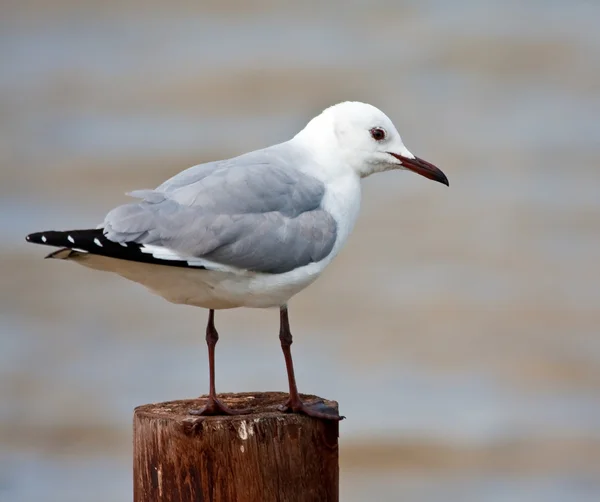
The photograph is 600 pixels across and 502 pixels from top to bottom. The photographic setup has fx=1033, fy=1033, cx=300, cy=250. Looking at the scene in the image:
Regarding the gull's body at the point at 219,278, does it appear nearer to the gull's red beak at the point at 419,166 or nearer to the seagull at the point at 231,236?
the seagull at the point at 231,236

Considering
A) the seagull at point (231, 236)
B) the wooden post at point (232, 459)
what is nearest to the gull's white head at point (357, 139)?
the seagull at point (231, 236)

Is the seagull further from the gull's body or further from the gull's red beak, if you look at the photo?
the gull's red beak

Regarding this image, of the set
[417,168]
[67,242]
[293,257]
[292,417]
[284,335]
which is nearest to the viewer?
[67,242]

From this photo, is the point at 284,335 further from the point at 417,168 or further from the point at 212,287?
the point at 417,168

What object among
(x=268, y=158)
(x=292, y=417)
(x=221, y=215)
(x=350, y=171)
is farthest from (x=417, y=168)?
(x=292, y=417)

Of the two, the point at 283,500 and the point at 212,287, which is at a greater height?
the point at 212,287

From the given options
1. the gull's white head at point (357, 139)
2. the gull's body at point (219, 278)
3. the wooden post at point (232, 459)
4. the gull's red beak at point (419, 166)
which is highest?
the gull's white head at point (357, 139)

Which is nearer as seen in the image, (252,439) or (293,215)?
(252,439)

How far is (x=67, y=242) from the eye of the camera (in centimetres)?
339

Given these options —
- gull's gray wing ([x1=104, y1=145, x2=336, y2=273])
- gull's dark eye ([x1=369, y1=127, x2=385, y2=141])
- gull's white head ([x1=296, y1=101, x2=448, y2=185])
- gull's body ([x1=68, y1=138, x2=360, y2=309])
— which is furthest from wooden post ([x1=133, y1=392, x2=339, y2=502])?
gull's dark eye ([x1=369, y1=127, x2=385, y2=141])

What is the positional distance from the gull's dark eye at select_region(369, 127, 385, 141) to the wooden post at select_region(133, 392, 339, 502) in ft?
4.37

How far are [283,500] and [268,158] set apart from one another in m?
1.35

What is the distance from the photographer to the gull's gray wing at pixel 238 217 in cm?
366

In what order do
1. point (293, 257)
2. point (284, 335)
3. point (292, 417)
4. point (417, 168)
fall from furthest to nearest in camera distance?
1. point (417, 168)
2. point (284, 335)
3. point (293, 257)
4. point (292, 417)
